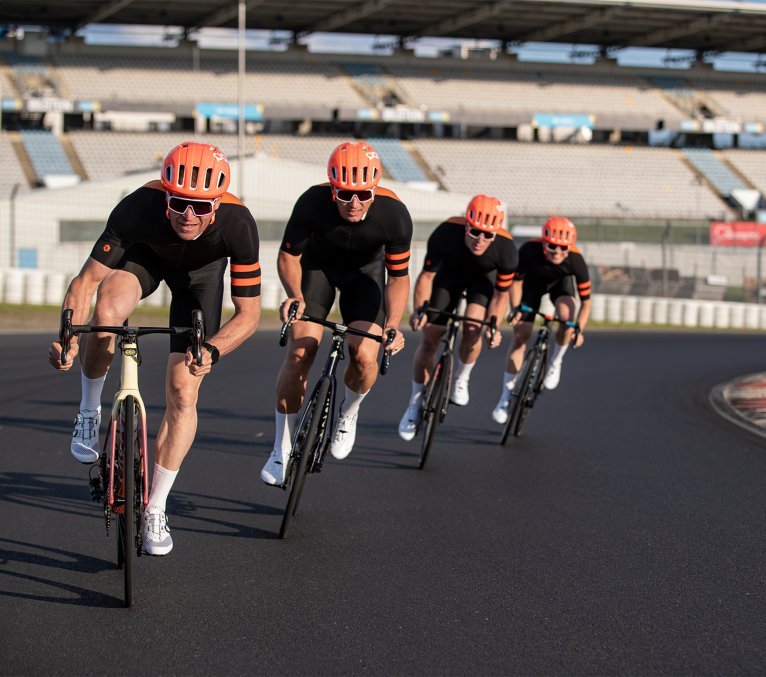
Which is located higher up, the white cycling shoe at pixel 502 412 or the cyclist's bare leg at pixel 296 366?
the cyclist's bare leg at pixel 296 366

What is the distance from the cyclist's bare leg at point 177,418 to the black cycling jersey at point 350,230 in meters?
1.72

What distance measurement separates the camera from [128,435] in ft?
16.4

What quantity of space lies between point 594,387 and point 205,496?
8.50 meters

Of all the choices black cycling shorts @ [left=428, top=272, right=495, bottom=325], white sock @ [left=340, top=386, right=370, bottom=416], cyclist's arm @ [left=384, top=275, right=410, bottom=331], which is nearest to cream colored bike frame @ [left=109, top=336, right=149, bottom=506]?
cyclist's arm @ [left=384, top=275, right=410, bottom=331]

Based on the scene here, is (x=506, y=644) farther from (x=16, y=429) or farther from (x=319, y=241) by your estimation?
(x=16, y=429)

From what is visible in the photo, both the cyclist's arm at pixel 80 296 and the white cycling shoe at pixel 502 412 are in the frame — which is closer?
the cyclist's arm at pixel 80 296

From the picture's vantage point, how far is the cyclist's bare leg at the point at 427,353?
955 cm

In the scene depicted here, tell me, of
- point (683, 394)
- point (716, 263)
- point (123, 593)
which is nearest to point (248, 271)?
point (123, 593)

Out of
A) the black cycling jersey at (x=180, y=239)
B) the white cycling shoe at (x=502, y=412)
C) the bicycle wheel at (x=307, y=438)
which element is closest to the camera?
the black cycling jersey at (x=180, y=239)

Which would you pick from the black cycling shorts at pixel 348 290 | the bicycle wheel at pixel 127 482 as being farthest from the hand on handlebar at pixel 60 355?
the black cycling shorts at pixel 348 290

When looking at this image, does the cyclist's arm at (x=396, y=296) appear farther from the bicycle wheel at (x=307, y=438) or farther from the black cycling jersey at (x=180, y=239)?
the black cycling jersey at (x=180, y=239)

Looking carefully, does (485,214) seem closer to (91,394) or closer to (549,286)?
(549,286)

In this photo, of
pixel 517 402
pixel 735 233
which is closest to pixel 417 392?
pixel 517 402

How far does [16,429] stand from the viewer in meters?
9.98
